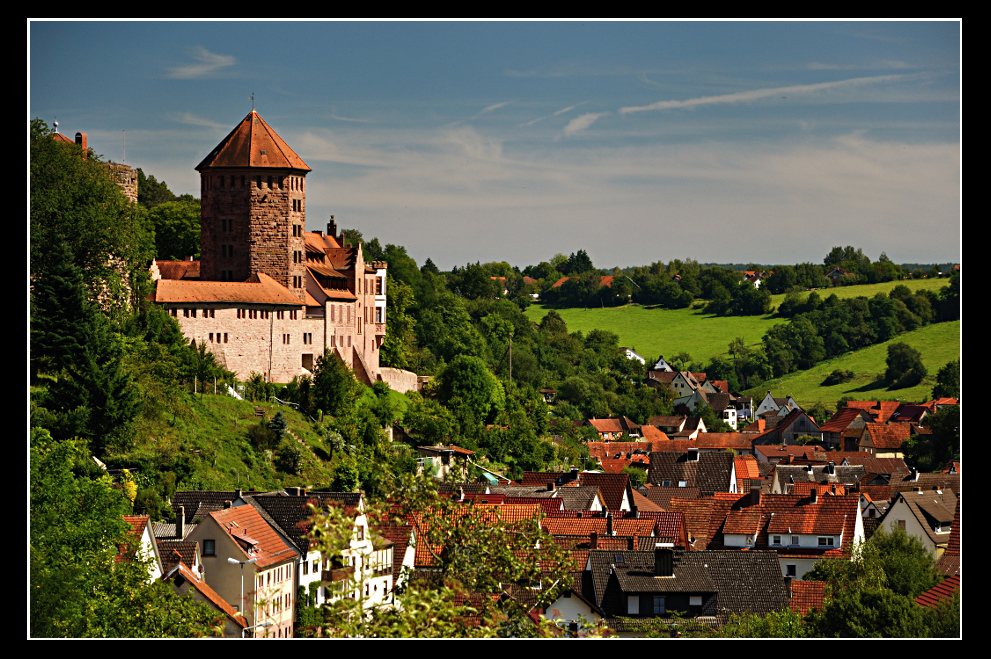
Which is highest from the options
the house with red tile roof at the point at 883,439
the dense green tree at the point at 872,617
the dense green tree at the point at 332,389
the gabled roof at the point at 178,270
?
the gabled roof at the point at 178,270

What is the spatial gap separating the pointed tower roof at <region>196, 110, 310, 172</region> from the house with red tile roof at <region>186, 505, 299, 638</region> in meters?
34.2

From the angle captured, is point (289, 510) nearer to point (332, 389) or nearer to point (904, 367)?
point (332, 389)

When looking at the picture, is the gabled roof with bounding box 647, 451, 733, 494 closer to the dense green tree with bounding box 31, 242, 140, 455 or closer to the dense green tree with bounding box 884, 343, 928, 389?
the dense green tree with bounding box 31, 242, 140, 455

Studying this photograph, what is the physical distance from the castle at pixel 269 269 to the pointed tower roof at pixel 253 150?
2.0 inches

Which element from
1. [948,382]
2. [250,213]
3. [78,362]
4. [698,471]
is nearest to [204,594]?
[78,362]

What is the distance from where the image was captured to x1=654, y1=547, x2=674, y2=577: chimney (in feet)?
131

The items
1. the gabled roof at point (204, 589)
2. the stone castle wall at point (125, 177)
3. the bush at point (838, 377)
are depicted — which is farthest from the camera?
the bush at point (838, 377)

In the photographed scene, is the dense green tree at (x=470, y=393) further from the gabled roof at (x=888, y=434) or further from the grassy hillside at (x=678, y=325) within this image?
the grassy hillside at (x=678, y=325)

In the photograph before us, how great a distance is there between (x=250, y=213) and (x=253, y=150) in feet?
11.0

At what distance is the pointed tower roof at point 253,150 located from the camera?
228 feet

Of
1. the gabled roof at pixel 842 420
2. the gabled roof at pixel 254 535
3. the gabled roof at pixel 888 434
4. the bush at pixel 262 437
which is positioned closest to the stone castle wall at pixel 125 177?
the bush at pixel 262 437

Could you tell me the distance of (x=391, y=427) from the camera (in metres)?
69.6

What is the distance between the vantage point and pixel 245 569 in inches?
1454

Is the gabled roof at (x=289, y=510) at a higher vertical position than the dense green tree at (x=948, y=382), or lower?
lower
